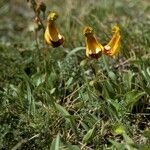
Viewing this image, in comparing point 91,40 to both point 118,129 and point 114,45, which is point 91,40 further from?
point 118,129

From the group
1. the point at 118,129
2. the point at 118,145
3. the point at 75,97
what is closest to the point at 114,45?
the point at 75,97

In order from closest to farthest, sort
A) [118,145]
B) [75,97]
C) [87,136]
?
[118,145]
[87,136]
[75,97]

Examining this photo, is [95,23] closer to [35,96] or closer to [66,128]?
[35,96]

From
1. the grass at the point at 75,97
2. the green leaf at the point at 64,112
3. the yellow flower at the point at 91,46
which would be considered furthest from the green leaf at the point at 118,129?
the yellow flower at the point at 91,46

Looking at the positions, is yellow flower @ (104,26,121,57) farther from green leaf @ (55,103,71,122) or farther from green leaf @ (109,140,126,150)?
green leaf @ (109,140,126,150)

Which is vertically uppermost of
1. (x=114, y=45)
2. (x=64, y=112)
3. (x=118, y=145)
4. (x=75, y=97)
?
(x=114, y=45)

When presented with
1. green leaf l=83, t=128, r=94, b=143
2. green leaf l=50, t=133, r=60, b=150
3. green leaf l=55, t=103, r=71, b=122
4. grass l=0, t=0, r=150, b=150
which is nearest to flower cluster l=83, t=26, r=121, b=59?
grass l=0, t=0, r=150, b=150

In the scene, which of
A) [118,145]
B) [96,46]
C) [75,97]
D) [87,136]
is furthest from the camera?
[75,97]

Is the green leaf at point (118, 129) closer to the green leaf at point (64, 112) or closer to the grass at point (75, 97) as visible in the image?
the grass at point (75, 97)
